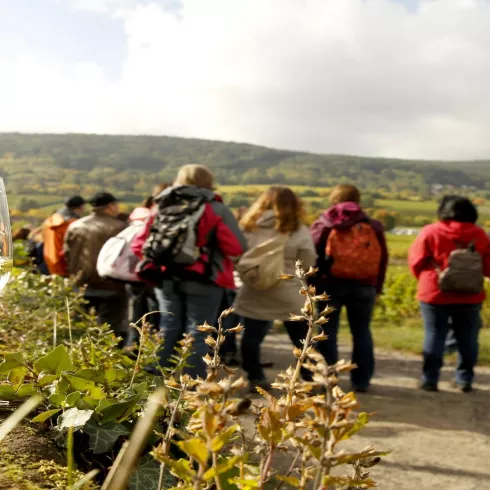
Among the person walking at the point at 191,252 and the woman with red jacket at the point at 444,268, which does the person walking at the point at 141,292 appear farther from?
the woman with red jacket at the point at 444,268

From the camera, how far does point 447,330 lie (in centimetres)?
664

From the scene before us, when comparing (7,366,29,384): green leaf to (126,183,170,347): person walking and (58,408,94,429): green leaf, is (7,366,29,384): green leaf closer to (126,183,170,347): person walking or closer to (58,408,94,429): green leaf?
(58,408,94,429): green leaf

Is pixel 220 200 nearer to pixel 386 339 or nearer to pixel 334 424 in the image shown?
pixel 334 424

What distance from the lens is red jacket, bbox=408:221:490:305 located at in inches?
253

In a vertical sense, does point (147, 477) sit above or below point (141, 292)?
above

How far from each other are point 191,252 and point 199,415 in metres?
4.13

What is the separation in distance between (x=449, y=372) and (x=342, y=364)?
7.61m

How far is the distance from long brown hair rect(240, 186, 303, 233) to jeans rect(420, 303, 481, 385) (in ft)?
5.30

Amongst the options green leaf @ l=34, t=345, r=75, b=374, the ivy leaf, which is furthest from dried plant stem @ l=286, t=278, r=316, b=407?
green leaf @ l=34, t=345, r=75, b=374

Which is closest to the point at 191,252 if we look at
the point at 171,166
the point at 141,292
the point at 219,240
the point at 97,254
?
the point at 219,240

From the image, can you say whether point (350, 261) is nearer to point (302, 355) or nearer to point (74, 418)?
point (74, 418)

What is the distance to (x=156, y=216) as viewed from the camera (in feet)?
17.4

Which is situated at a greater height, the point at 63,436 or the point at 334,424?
the point at 334,424

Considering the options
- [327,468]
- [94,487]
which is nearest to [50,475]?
[94,487]
